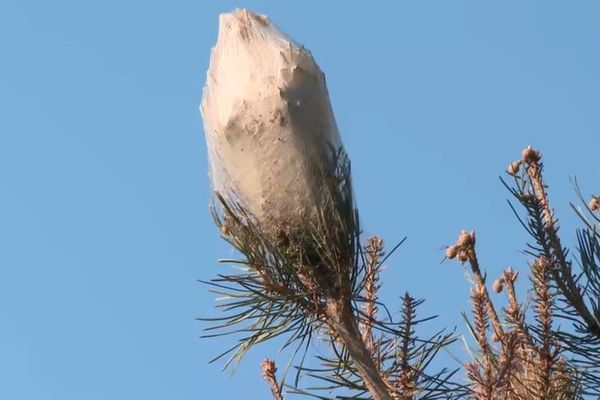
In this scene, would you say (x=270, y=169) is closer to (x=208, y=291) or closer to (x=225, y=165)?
(x=225, y=165)

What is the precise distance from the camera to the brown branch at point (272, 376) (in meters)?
2.31

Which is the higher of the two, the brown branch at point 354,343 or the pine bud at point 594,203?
the pine bud at point 594,203

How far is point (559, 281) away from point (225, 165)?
716 millimetres

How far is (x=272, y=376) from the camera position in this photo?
2322mm

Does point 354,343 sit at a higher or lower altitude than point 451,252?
lower

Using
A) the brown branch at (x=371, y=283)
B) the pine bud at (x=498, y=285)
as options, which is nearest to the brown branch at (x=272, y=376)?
the brown branch at (x=371, y=283)

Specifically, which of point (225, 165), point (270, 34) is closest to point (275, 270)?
point (225, 165)

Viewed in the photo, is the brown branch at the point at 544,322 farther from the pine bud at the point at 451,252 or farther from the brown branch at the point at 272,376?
the brown branch at the point at 272,376

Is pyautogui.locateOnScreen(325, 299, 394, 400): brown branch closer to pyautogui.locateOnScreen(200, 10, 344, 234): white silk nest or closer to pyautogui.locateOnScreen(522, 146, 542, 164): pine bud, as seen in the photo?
pyautogui.locateOnScreen(200, 10, 344, 234): white silk nest

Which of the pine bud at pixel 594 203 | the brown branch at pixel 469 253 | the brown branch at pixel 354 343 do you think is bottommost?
the brown branch at pixel 354 343

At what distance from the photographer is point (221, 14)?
2377 millimetres

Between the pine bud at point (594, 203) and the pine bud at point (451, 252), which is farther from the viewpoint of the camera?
the pine bud at point (594, 203)

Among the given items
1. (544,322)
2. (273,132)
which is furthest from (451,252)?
(273,132)

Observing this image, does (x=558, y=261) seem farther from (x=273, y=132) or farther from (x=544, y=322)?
(x=273, y=132)
